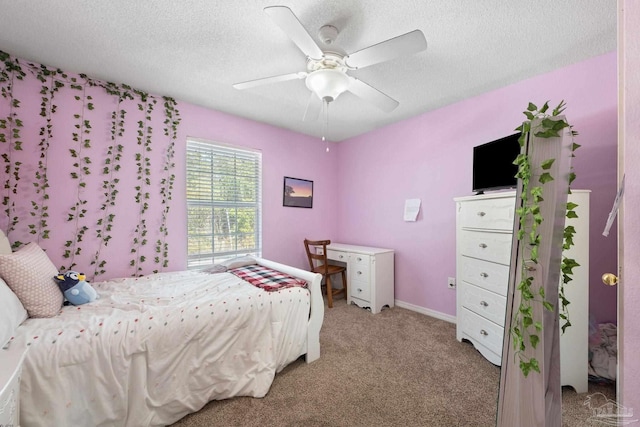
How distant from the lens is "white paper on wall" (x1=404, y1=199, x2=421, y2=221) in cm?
Answer: 301

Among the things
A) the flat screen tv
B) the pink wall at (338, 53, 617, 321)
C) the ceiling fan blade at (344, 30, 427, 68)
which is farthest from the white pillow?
the pink wall at (338, 53, 617, 321)

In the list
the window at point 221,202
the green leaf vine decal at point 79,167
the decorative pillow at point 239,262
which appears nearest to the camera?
the green leaf vine decal at point 79,167

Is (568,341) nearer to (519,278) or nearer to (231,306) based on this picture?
(519,278)

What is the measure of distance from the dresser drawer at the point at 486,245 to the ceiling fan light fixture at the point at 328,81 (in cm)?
162

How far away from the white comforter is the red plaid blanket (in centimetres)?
8

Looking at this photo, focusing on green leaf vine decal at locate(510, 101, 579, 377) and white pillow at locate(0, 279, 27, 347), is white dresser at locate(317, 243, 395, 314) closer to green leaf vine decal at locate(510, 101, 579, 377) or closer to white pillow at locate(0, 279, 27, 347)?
green leaf vine decal at locate(510, 101, 579, 377)

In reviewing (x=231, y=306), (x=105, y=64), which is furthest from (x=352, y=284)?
(x=105, y=64)

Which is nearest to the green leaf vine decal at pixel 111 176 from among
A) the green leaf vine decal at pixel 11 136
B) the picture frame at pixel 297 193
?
the green leaf vine decal at pixel 11 136

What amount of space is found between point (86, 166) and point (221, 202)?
1214 mm

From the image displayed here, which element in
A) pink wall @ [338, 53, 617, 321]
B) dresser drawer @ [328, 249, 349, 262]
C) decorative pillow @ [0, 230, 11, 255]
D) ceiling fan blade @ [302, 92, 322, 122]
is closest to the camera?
decorative pillow @ [0, 230, 11, 255]

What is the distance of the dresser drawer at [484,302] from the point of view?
1846 millimetres

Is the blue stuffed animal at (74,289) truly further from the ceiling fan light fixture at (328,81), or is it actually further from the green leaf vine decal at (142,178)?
the ceiling fan light fixture at (328,81)

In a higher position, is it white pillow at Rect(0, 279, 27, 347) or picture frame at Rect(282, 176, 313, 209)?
picture frame at Rect(282, 176, 313, 209)

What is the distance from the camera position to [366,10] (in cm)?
143
